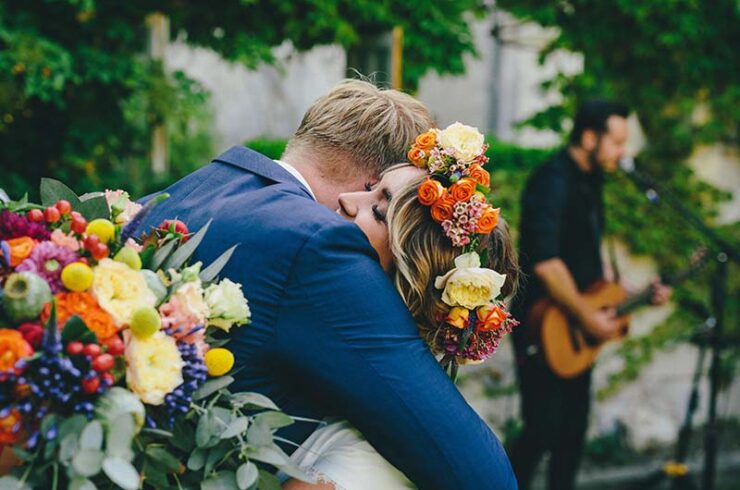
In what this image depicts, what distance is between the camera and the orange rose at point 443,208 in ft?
6.99

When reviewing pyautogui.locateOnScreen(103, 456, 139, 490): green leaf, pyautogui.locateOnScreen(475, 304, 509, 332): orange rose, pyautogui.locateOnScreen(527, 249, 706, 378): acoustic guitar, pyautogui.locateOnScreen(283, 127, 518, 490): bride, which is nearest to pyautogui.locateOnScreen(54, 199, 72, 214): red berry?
pyautogui.locateOnScreen(103, 456, 139, 490): green leaf

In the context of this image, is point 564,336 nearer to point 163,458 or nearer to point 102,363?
point 163,458

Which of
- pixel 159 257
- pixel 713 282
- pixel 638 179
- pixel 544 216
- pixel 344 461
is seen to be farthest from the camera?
pixel 713 282

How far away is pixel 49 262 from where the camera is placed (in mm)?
1691

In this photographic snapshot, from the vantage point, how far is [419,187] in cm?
221

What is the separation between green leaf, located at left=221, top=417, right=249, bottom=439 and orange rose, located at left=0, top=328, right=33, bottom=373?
0.40m

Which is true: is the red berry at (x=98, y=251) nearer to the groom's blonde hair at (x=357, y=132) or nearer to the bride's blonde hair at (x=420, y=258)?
the bride's blonde hair at (x=420, y=258)

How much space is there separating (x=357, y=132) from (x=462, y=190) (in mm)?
587

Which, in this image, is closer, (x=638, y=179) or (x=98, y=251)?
(x=98, y=251)

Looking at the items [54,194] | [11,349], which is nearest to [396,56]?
[54,194]

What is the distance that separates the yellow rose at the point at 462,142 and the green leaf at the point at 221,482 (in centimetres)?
93

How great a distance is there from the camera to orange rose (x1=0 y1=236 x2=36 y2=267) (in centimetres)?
169

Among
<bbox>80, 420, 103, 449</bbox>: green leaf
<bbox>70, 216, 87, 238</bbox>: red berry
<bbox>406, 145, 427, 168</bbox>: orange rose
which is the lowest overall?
<bbox>80, 420, 103, 449</bbox>: green leaf

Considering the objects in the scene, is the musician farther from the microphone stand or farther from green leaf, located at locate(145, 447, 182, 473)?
green leaf, located at locate(145, 447, 182, 473)
